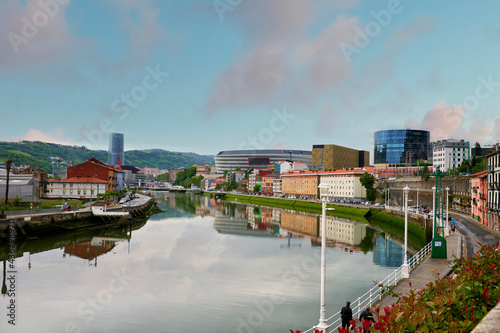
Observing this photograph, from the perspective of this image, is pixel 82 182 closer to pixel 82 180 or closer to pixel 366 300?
pixel 82 180

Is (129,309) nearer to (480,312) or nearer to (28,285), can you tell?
(28,285)

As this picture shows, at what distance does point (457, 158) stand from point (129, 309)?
15774 centimetres

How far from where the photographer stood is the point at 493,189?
45.4 m

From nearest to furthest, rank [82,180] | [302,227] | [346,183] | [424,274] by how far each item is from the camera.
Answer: [424,274] < [302,227] < [82,180] < [346,183]

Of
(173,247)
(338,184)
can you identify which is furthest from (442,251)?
(338,184)

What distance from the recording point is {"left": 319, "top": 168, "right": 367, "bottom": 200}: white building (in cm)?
11106

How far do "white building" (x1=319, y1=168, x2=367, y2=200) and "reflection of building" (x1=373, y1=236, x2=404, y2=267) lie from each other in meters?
62.8

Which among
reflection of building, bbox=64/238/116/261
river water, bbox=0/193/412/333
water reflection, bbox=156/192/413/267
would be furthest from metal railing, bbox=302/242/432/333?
reflection of building, bbox=64/238/116/261

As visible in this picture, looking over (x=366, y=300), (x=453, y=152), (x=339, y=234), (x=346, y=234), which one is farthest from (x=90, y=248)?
(x=453, y=152)

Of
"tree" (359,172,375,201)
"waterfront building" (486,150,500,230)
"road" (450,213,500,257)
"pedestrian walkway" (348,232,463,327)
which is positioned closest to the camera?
"pedestrian walkway" (348,232,463,327)

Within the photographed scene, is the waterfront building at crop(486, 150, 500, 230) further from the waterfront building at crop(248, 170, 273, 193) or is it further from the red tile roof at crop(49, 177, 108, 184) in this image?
the waterfront building at crop(248, 170, 273, 193)

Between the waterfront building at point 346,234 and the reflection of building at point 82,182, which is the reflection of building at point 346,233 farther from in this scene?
the reflection of building at point 82,182

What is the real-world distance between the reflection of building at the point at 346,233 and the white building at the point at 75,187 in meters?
52.6

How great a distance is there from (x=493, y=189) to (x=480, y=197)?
8.58m
